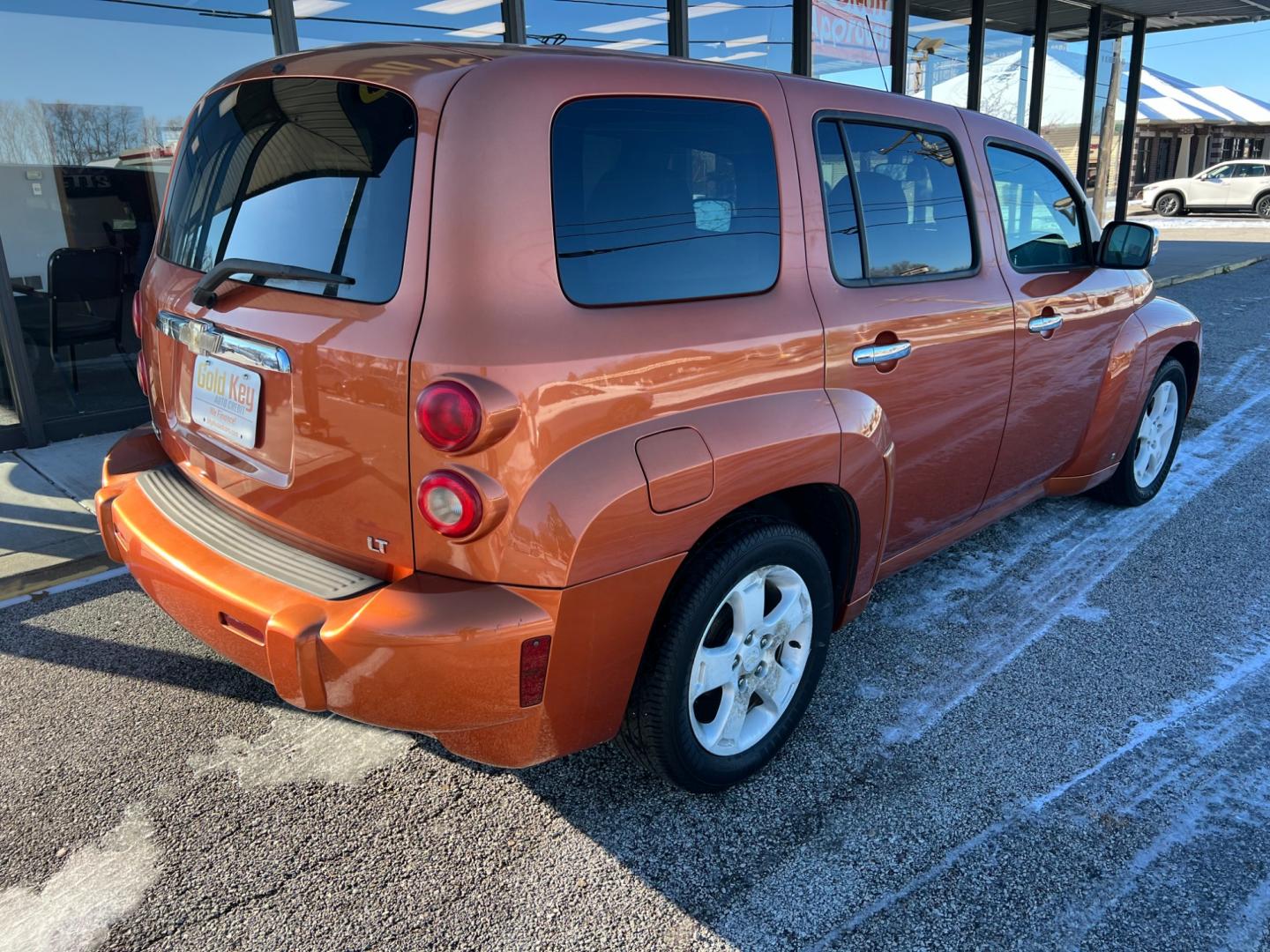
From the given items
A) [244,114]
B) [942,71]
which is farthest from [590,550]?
[942,71]

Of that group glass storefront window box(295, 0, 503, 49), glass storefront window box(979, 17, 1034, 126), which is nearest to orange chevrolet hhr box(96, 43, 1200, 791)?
glass storefront window box(295, 0, 503, 49)

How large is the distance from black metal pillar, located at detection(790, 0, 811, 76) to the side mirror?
6469mm

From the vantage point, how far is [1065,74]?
48.4 feet

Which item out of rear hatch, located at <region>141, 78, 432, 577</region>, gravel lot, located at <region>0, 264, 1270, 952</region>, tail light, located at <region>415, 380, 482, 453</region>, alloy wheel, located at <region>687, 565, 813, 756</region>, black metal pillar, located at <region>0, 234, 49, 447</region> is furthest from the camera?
black metal pillar, located at <region>0, 234, 49, 447</region>

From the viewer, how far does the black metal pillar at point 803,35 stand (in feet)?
31.5

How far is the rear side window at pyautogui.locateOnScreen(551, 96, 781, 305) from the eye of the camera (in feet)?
7.00

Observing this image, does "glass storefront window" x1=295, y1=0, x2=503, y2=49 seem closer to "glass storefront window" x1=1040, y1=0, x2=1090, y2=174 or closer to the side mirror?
the side mirror

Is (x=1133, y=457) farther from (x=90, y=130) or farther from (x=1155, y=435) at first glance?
(x=90, y=130)

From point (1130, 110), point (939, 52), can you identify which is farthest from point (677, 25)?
point (1130, 110)

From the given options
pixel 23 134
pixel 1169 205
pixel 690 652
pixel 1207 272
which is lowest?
pixel 1207 272

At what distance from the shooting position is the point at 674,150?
2.36 m

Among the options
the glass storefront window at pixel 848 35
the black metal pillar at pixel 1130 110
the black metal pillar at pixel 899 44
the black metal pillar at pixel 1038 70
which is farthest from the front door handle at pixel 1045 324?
the black metal pillar at pixel 1130 110

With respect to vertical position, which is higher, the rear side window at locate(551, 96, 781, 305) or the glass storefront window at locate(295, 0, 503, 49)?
the glass storefront window at locate(295, 0, 503, 49)

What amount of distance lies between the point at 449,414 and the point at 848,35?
9958mm
